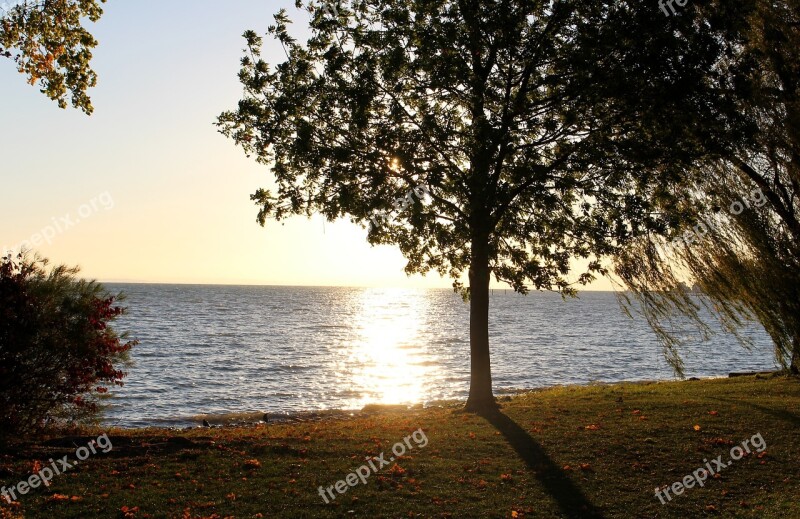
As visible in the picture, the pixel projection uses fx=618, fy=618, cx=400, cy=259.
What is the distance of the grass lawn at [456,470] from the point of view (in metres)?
11.2

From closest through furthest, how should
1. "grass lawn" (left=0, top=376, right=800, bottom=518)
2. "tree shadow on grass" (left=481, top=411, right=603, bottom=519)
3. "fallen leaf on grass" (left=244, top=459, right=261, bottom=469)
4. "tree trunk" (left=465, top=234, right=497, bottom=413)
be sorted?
"grass lawn" (left=0, top=376, right=800, bottom=518) < "tree shadow on grass" (left=481, top=411, right=603, bottom=519) < "fallen leaf on grass" (left=244, top=459, right=261, bottom=469) < "tree trunk" (left=465, top=234, right=497, bottom=413)

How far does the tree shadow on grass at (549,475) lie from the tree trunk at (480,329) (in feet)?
8.79

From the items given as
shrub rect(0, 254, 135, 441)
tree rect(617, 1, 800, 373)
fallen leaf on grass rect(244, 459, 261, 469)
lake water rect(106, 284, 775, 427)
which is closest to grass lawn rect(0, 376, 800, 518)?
fallen leaf on grass rect(244, 459, 261, 469)

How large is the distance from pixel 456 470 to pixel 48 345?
10.9 metres

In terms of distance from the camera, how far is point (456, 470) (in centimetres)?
1352

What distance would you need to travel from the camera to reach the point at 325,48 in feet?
65.3

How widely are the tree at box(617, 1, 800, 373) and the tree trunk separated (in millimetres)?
5593

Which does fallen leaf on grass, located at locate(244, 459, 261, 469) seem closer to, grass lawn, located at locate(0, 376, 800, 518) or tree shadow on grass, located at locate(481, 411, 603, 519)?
grass lawn, located at locate(0, 376, 800, 518)

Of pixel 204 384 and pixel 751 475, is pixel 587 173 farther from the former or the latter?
pixel 204 384

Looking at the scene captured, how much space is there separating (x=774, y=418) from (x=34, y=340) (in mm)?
20464

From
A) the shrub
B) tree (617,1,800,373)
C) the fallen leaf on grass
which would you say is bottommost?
the fallen leaf on grass

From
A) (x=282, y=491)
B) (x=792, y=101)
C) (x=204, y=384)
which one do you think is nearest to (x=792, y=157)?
Result: (x=792, y=101)

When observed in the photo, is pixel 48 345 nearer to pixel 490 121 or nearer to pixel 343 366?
pixel 490 121

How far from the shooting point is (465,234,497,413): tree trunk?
20.0 metres
